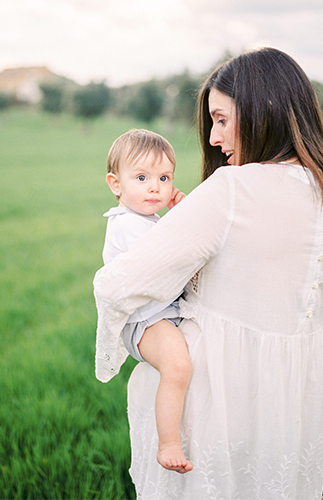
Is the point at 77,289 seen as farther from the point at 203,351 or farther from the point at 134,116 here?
the point at 134,116

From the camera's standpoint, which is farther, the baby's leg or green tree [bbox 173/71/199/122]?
green tree [bbox 173/71/199/122]

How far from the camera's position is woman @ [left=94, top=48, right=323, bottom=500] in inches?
51.0

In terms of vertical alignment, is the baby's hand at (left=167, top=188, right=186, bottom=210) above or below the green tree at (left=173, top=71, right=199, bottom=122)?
below

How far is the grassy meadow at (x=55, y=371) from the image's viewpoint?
7.90 ft

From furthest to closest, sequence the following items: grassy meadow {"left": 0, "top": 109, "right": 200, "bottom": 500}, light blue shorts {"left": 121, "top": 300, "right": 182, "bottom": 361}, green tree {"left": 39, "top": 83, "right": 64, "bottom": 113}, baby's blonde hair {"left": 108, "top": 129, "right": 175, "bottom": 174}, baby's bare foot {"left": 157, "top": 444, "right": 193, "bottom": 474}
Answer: green tree {"left": 39, "top": 83, "right": 64, "bottom": 113}
grassy meadow {"left": 0, "top": 109, "right": 200, "bottom": 500}
baby's blonde hair {"left": 108, "top": 129, "right": 175, "bottom": 174}
light blue shorts {"left": 121, "top": 300, "right": 182, "bottom": 361}
baby's bare foot {"left": 157, "top": 444, "right": 193, "bottom": 474}

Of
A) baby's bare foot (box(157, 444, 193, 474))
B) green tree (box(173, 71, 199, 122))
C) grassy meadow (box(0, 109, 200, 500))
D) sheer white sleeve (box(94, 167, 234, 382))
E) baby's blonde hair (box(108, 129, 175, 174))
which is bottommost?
grassy meadow (box(0, 109, 200, 500))

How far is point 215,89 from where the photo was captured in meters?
1.53

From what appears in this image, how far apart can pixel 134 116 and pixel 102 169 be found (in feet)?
76.1

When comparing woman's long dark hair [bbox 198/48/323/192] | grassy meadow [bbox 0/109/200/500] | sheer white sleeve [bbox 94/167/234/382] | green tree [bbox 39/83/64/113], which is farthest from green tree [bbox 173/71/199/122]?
sheer white sleeve [bbox 94/167/234/382]

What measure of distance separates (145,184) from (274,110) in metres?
0.50

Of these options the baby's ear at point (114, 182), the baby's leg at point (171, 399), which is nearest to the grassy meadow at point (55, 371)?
the baby's ear at point (114, 182)

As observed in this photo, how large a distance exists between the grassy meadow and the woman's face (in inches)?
12.2

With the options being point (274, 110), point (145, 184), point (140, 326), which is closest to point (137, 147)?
point (145, 184)

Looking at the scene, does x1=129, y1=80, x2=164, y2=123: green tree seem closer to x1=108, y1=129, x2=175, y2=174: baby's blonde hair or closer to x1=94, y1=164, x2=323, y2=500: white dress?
x1=108, y1=129, x2=175, y2=174: baby's blonde hair
